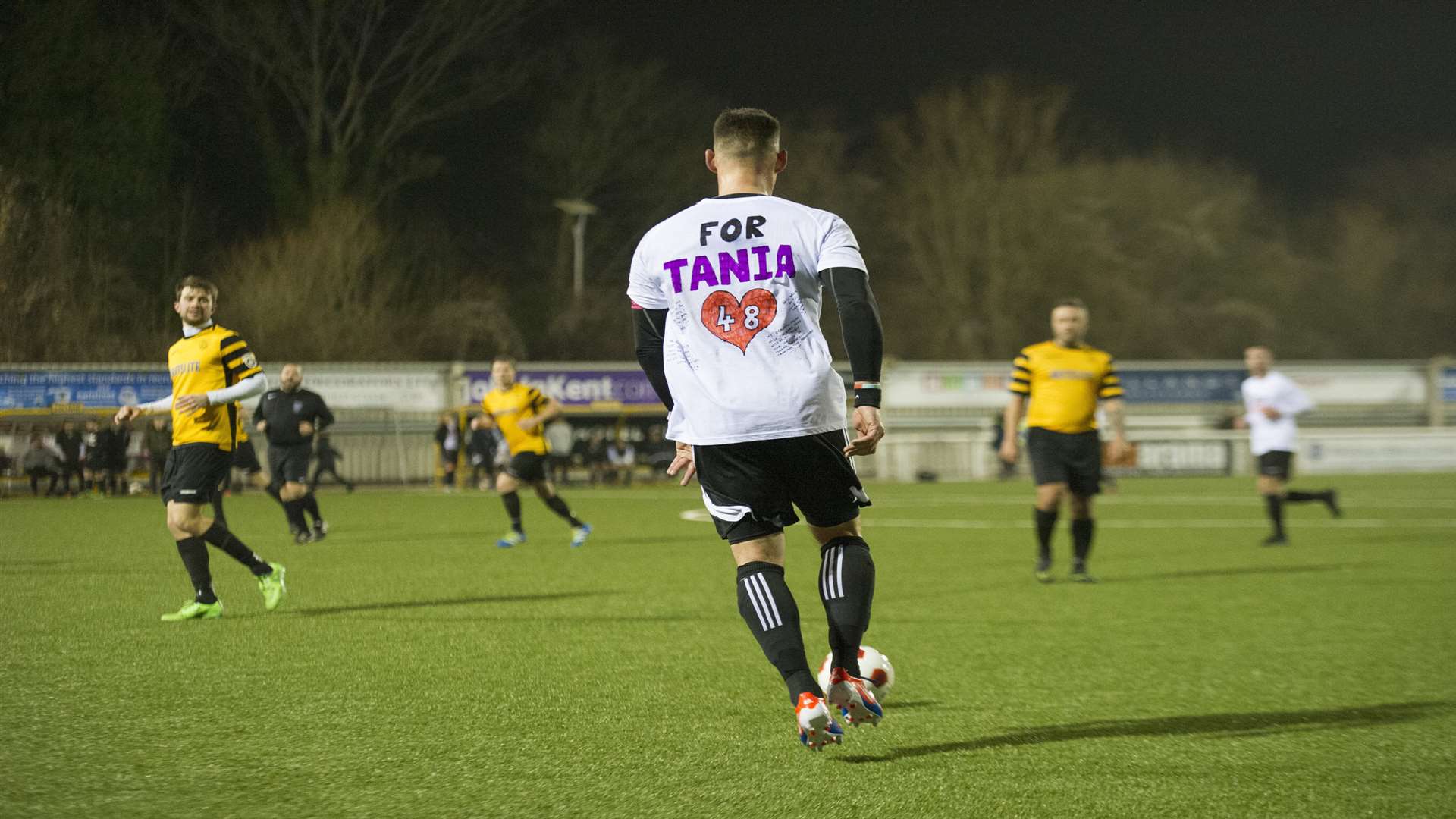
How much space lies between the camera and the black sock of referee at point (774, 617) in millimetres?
3910

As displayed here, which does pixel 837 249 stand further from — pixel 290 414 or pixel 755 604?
pixel 290 414

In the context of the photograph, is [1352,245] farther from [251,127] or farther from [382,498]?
[251,127]

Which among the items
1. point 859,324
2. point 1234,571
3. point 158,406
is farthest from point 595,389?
point 859,324

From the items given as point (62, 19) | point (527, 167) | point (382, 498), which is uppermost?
point (527, 167)

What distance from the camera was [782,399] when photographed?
3.87 metres

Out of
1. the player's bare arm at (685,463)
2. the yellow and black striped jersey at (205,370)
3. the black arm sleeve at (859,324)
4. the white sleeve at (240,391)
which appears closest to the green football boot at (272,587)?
the yellow and black striped jersey at (205,370)

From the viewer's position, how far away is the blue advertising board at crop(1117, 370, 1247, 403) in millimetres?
35844

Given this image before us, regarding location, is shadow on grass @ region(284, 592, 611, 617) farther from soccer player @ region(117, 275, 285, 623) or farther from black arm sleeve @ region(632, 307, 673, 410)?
black arm sleeve @ region(632, 307, 673, 410)

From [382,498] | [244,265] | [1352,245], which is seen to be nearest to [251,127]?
[244,265]

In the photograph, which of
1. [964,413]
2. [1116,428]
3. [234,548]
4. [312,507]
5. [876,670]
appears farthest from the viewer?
[964,413]

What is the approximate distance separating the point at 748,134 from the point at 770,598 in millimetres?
1466

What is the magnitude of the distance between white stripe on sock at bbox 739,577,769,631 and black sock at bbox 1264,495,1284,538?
11.0 metres

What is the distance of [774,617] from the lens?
157 inches

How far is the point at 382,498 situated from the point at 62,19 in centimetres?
1459
